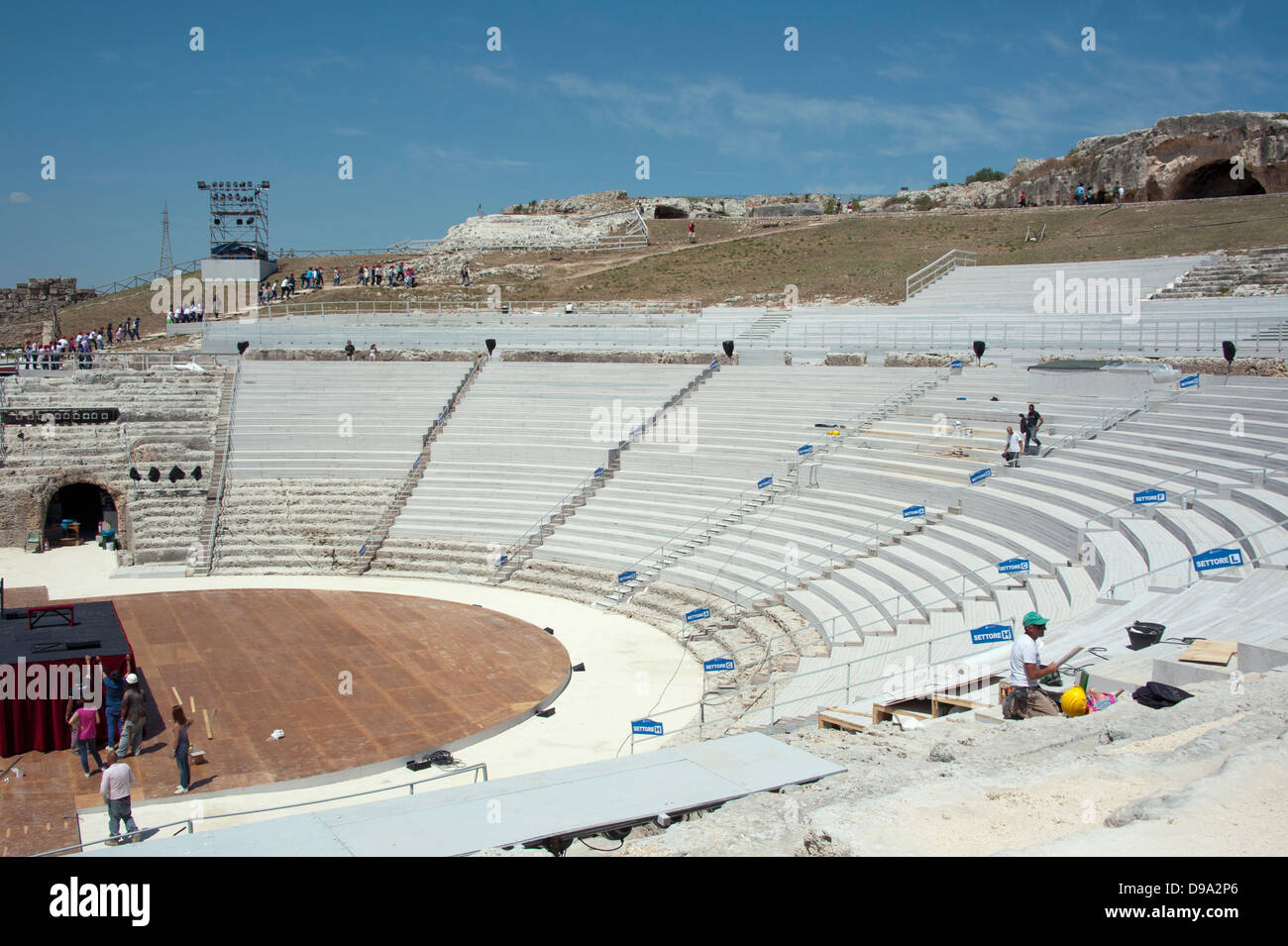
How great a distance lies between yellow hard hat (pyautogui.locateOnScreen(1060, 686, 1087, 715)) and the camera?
8047 mm

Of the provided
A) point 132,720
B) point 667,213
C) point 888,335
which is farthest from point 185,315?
point 132,720

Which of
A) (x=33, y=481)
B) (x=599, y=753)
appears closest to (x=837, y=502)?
(x=599, y=753)

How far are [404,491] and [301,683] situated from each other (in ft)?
35.1

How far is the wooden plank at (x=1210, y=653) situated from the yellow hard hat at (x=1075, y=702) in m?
1.43

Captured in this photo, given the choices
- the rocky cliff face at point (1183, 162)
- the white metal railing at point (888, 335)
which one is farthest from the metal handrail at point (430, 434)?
the rocky cliff face at point (1183, 162)

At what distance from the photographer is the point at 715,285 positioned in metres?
44.0

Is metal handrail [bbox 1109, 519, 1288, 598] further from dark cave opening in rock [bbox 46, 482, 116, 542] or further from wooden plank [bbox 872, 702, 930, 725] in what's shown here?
dark cave opening in rock [bbox 46, 482, 116, 542]

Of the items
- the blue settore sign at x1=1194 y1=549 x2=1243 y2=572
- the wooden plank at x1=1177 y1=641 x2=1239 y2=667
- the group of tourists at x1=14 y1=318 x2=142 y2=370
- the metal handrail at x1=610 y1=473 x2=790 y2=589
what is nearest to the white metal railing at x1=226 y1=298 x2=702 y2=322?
the group of tourists at x1=14 y1=318 x2=142 y2=370

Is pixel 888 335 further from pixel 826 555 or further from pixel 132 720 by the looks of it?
pixel 132 720

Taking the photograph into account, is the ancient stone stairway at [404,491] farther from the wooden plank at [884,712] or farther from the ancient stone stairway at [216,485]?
the wooden plank at [884,712]

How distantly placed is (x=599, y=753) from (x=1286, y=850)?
27.3 feet

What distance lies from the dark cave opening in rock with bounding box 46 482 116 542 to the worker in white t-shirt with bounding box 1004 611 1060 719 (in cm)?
2369

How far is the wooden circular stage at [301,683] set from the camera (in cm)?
1110
